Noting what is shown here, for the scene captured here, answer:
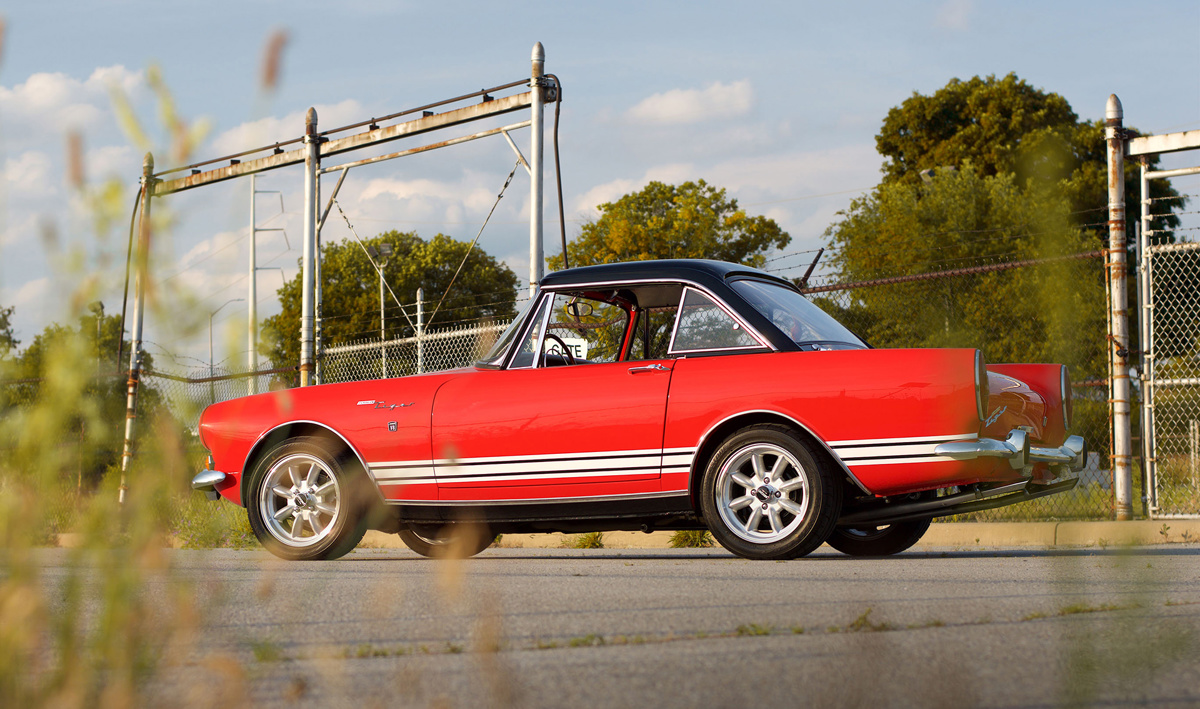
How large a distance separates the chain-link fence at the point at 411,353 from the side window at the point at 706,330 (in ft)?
15.4

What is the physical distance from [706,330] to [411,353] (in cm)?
791

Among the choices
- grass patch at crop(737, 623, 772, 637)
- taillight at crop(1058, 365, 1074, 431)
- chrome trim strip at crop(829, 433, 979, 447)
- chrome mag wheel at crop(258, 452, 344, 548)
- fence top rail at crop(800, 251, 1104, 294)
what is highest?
fence top rail at crop(800, 251, 1104, 294)

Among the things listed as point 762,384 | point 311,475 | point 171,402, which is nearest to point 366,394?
point 311,475

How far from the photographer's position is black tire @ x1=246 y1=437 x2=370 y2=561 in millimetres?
6805

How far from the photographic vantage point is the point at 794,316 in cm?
650

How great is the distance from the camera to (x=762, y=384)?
5.92m

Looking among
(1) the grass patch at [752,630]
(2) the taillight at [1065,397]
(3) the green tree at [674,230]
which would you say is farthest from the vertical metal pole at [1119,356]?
(3) the green tree at [674,230]

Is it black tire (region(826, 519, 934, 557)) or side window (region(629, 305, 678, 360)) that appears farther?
side window (region(629, 305, 678, 360))

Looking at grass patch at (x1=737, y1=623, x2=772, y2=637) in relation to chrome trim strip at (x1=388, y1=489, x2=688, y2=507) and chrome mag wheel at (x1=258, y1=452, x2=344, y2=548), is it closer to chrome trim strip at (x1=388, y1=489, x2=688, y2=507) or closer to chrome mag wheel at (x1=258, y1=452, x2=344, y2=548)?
chrome trim strip at (x1=388, y1=489, x2=688, y2=507)

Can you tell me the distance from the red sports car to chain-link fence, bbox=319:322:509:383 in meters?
4.05

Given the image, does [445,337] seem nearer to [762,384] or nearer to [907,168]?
[762,384]

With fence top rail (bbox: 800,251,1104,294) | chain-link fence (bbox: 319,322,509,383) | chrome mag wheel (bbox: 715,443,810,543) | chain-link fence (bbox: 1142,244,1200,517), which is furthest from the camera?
chain-link fence (bbox: 319,322,509,383)

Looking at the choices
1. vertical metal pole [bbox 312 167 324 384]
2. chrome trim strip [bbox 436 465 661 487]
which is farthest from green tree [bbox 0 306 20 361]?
vertical metal pole [bbox 312 167 324 384]

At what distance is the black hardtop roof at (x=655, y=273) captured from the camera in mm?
6566
